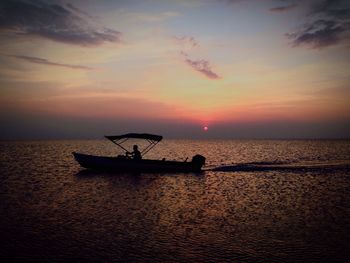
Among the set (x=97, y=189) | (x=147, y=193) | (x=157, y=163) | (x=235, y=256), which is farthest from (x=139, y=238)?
(x=157, y=163)

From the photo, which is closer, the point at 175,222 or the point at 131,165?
the point at 175,222

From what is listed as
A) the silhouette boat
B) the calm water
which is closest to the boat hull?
the silhouette boat

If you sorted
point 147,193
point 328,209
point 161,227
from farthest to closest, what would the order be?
point 147,193 → point 328,209 → point 161,227

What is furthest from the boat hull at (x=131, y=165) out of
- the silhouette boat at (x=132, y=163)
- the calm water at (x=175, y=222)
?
the calm water at (x=175, y=222)

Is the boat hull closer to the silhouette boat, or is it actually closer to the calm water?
the silhouette boat

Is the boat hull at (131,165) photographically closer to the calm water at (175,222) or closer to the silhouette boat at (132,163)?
the silhouette boat at (132,163)

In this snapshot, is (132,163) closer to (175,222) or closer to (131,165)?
(131,165)

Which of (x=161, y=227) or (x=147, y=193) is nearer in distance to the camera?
(x=161, y=227)

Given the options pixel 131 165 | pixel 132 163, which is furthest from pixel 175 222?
pixel 131 165

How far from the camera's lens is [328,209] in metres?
20.2

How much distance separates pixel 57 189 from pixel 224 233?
1838 cm

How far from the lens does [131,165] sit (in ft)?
126

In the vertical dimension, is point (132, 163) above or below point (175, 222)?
above

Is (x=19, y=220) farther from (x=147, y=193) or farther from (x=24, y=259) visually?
(x=147, y=193)
